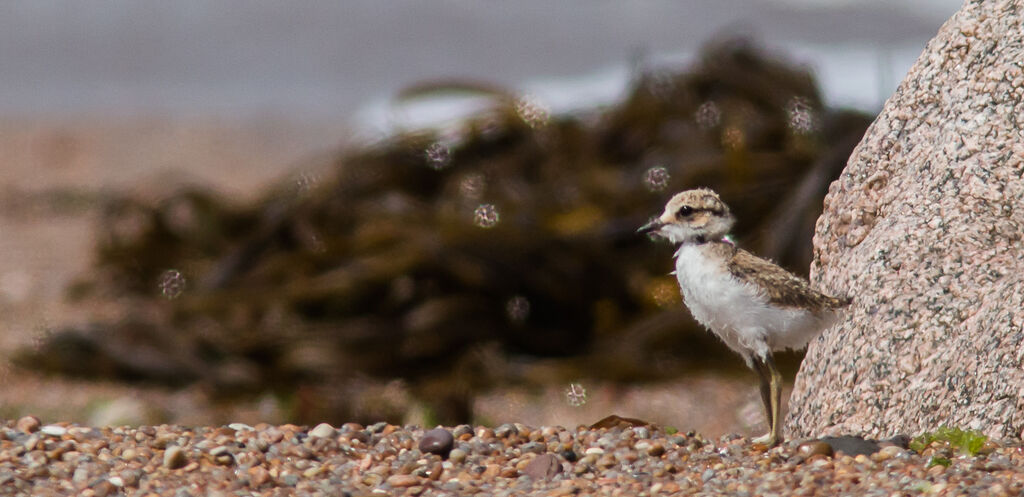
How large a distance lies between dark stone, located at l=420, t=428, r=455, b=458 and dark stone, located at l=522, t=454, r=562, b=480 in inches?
7.6

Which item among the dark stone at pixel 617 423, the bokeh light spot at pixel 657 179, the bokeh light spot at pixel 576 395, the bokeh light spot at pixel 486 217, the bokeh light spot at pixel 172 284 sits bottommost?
the dark stone at pixel 617 423

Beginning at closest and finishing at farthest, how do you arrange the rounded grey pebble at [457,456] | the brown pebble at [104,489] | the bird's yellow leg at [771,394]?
the brown pebble at [104,489], the bird's yellow leg at [771,394], the rounded grey pebble at [457,456]

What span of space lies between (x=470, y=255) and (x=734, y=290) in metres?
3.24

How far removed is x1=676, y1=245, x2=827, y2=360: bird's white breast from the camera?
8.39 feet

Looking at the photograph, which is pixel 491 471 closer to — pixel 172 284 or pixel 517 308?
pixel 517 308

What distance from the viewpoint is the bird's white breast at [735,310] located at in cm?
256

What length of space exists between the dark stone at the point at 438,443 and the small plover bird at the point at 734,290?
59cm

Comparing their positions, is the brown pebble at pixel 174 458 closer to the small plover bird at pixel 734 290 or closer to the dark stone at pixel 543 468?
the dark stone at pixel 543 468

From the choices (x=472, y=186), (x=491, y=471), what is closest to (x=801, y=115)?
(x=472, y=186)

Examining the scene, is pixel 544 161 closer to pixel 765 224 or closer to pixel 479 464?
pixel 765 224

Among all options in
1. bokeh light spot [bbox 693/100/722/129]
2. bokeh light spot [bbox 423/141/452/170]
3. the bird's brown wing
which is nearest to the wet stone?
the bird's brown wing

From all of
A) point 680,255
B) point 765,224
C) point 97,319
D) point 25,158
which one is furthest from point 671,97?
point 25,158

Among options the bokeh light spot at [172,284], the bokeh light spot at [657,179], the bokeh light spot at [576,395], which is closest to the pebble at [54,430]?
the bokeh light spot at [576,395]

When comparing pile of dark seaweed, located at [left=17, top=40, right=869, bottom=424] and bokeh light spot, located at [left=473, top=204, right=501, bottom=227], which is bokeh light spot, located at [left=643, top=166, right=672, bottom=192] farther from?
bokeh light spot, located at [left=473, top=204, right=501, bottom=227]
